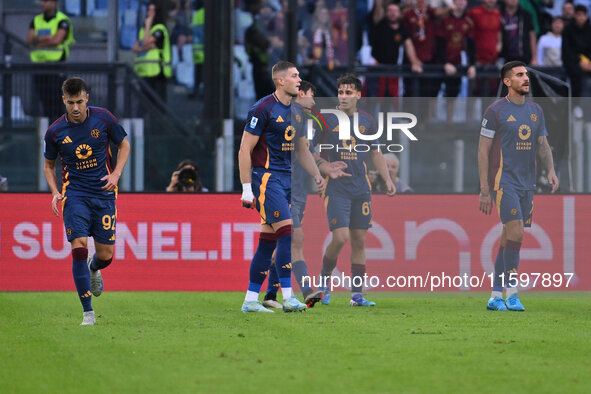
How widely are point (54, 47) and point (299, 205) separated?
276 inches

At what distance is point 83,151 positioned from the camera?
9.86 meters

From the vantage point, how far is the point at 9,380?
670 cm

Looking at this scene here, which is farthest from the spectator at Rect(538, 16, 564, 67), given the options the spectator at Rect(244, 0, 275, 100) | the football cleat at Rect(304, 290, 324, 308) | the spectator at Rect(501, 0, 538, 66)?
the football cleat at Rect(304, 290, 324, 308)

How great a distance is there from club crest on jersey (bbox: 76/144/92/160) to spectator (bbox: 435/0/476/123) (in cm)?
867

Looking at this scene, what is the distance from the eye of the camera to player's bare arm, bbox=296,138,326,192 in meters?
11.1

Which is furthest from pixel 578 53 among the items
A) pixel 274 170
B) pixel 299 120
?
pixel 274 170

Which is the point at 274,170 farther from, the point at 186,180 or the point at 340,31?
the point at 340,31

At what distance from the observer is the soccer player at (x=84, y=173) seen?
9719 millimetres

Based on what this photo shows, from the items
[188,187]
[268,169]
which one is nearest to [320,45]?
[188,187]

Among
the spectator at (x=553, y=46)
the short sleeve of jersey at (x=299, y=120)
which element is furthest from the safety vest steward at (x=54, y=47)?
the spectator at (x=553, y=46)

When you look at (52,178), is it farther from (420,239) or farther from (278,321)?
(420,239)

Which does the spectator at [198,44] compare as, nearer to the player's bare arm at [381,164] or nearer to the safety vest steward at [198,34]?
the safety vest steward at [198,34]

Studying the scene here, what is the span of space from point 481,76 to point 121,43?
18.1 ft

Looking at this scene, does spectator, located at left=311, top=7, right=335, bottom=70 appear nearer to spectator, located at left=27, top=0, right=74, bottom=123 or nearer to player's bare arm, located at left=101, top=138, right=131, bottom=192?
spectator, located at left=27, top=0, right=74, bottom=123
